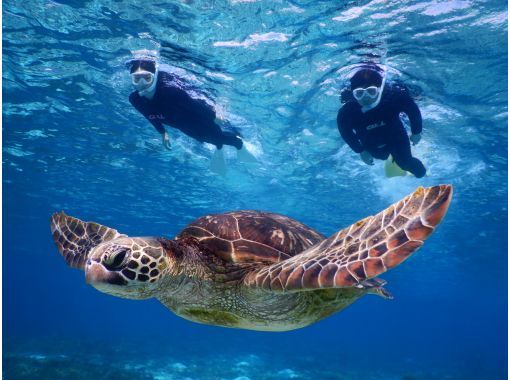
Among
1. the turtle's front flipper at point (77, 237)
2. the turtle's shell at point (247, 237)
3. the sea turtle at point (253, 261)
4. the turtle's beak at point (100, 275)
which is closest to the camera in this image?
the sea turtle at point (253, 261)

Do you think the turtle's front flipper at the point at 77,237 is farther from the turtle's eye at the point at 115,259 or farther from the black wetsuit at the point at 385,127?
the black wetsuit at the point at 385,127

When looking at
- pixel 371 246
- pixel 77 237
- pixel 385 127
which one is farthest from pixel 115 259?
pixel 385 127

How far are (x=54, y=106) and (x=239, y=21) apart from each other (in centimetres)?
879

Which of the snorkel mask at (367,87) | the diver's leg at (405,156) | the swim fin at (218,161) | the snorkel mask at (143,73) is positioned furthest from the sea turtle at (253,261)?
the swim fin at (218,161)

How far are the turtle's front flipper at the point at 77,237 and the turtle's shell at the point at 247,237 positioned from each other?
98 centimetres

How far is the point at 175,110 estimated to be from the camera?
10750 millimetres

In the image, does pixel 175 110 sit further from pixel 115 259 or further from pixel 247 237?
pixel 115 259

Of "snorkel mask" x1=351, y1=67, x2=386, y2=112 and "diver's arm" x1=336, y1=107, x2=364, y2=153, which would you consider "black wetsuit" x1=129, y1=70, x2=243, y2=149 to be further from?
"snorkel mask" x1=351, y1=67, x2=386, y2=112

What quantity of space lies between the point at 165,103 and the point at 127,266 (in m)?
8.20

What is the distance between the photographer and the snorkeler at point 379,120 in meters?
9.35

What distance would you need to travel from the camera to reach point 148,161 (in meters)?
17.8

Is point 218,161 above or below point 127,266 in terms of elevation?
above

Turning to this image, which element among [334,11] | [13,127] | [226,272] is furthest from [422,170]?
[13,127]

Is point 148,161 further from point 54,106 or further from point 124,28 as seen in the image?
point 124,28
